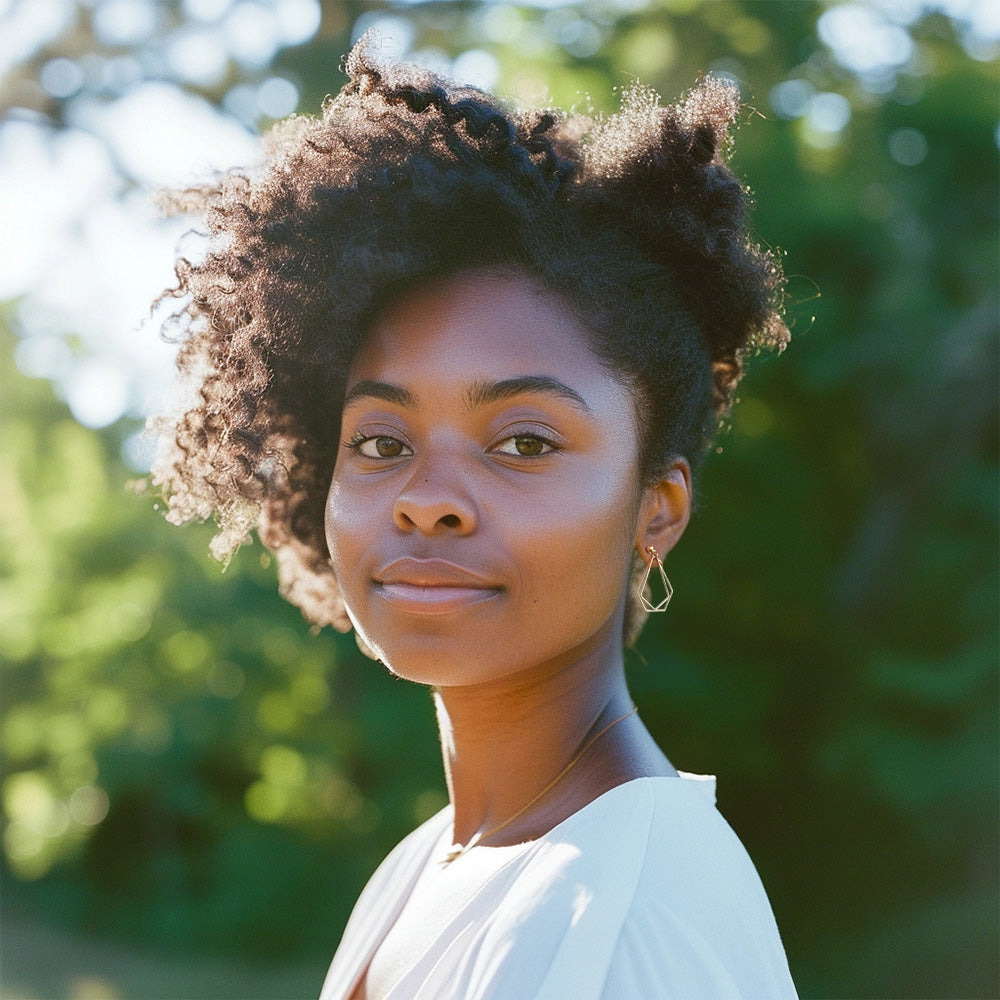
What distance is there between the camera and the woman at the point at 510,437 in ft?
5.69

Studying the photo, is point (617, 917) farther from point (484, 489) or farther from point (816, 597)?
point (816, 597)

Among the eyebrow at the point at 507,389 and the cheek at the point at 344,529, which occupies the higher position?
the eyebrow at the point at 507,389

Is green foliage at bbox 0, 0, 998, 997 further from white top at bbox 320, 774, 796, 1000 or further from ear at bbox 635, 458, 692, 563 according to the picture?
white top at bbox 320, 774, 796, 1000

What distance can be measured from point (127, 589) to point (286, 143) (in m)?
8.18

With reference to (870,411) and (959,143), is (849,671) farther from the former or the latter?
(959,143)

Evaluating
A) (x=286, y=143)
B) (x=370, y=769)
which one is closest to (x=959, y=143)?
(x=370, y=769)

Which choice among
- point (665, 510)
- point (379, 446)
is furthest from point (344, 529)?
point (665, 510)

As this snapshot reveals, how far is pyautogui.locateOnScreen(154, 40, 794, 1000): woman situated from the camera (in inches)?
68.2

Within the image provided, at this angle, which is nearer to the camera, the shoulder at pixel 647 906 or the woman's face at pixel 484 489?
the shoulder at pixel 647 906

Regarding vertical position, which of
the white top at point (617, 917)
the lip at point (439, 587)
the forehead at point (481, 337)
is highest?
the forehead at point (481, 337)

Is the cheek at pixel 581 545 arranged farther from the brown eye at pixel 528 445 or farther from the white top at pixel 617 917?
the white top at pixel 617 917

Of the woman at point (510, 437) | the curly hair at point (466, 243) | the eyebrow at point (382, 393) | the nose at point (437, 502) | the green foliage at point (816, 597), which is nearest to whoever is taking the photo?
the woman at point (510, 437)

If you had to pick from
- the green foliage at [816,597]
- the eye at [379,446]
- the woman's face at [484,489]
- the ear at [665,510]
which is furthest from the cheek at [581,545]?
the green foliage at [816,597]

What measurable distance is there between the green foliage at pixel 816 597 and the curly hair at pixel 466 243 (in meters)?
5.54
